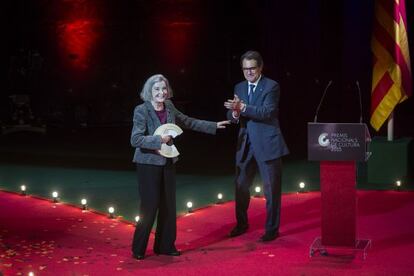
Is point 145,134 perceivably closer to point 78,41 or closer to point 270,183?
point 270,183

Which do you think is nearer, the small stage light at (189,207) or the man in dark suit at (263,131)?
the man in dark suit at (263,131)

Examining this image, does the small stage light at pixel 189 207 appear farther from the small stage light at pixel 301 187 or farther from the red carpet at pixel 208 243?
the small stage light at pixel 301 187

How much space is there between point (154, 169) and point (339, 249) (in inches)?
69.5

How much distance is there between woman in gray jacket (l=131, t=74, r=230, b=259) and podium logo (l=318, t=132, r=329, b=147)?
1.27 m

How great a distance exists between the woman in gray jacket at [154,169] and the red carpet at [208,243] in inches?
7.4

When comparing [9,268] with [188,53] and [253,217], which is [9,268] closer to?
[253,217]

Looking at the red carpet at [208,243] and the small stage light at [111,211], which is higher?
the small stage light at [111,211]

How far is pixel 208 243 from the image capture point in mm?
→ 7008

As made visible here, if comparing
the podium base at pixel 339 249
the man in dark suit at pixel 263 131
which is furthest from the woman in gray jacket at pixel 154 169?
the podium base at pixel 339 249

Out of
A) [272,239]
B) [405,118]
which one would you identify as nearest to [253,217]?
[272,239]

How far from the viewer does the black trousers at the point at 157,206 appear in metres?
6.45

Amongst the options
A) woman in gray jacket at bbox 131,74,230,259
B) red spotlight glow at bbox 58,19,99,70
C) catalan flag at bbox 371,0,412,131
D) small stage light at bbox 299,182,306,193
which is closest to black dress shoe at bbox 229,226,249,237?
woman in gray jacket at bbox 131,74,230,259

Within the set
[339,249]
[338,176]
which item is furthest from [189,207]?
[338,176]

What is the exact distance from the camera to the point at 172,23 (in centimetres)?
1590
